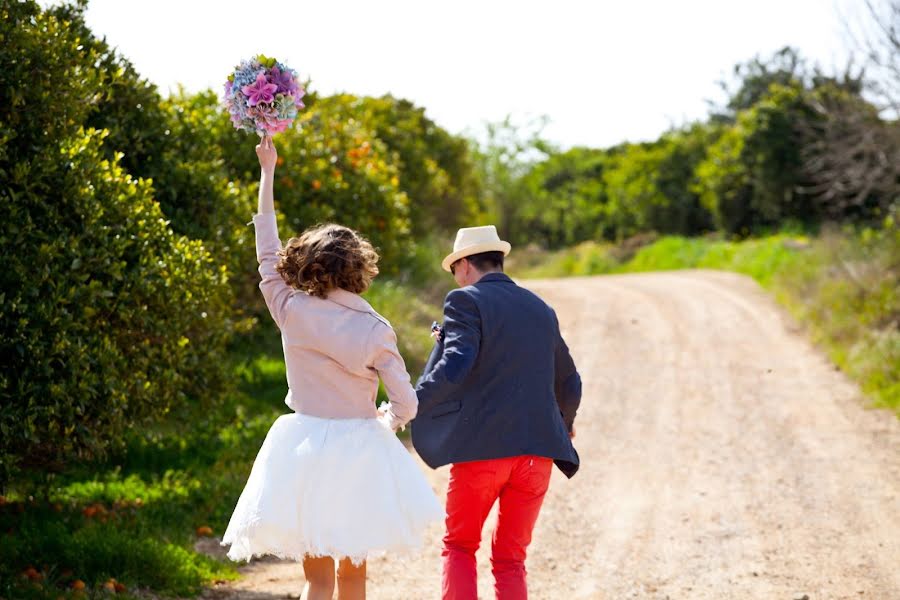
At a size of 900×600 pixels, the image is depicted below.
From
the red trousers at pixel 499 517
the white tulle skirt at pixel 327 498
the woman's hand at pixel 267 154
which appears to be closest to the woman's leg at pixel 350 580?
the white tulle skirt at pixel 327 498

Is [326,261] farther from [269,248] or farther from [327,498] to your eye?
[327,498]

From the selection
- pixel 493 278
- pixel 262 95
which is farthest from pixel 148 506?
pixel 262 95

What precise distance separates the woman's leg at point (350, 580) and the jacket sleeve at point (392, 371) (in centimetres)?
60

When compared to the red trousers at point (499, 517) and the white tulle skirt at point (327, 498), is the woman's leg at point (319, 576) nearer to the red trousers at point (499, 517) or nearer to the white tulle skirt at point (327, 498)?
the white tulle skirt at point (327, 498)

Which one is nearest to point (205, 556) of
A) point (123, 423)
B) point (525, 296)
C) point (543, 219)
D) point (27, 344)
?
point (123, 423)

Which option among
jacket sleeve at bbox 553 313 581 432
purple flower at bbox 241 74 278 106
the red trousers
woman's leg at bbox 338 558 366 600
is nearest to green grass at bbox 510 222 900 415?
jacket sleeve at bbox 553 313 581 432

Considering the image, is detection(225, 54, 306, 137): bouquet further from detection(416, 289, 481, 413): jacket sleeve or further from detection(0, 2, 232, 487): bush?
detection(0, 2, 232, 487): bush

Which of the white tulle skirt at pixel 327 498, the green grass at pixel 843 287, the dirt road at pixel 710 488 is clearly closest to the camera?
the white tulle skirt at pixel 327 498

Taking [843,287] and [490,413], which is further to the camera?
[843,287]

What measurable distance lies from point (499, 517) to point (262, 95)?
2060mm

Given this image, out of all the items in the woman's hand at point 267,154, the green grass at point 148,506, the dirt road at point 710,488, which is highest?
the woman's hand at point 267,154

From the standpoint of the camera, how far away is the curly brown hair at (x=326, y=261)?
13.6ft

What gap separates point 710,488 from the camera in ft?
29.0

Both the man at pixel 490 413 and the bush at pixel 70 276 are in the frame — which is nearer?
the man at pixel 490 413
